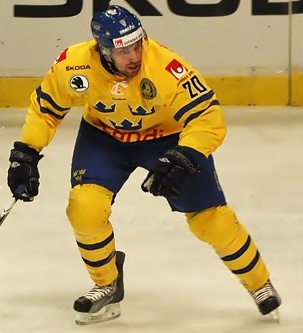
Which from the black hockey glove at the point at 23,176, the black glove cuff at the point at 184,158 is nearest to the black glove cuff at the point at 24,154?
the black hockey glove at the point at 23,176

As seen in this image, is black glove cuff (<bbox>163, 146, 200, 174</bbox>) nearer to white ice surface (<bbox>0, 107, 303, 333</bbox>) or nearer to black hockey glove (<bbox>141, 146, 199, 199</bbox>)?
black hockey glove (<bbox>141, 146, 199, 199</bbox>)

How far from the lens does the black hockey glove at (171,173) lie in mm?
2939

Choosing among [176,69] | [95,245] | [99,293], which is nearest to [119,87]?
[176,69]

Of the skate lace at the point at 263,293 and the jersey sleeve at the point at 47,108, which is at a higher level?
the jersey sleeve at the point at 47,108

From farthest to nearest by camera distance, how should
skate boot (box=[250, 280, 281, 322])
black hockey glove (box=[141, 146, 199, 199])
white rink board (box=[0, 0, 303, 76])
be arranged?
white rink board (box=[0, 0, 303, 76]), skate boot (box=[250, 280, 281, 322]), black hockey glove (box=[141, 146, 199, 199])

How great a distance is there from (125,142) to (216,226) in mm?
361

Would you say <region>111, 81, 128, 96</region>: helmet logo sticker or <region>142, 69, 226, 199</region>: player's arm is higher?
<region>111, 81, 128, 96</region>: helmet logo sticker

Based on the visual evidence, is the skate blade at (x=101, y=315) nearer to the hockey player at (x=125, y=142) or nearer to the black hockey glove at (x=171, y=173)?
the hockey player at (x=125, y=142)

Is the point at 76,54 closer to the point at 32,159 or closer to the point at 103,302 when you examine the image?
the point at 32,159

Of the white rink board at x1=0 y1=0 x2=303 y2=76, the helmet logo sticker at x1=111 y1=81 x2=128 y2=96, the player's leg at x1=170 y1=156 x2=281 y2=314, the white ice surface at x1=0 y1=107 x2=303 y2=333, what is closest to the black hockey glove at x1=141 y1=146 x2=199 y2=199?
the player's leg at x1=170 y1=156 x2=281 y2=314

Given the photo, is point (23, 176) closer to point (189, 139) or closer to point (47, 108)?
point (47, 108)

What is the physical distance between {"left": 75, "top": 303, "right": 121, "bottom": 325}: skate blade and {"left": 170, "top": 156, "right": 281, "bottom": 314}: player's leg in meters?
0.35

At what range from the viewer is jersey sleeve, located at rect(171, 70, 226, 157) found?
9.82ft

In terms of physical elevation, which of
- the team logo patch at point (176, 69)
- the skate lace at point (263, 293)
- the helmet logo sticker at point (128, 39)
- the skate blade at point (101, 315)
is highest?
the helmet logo sticker at point (128, 39)
